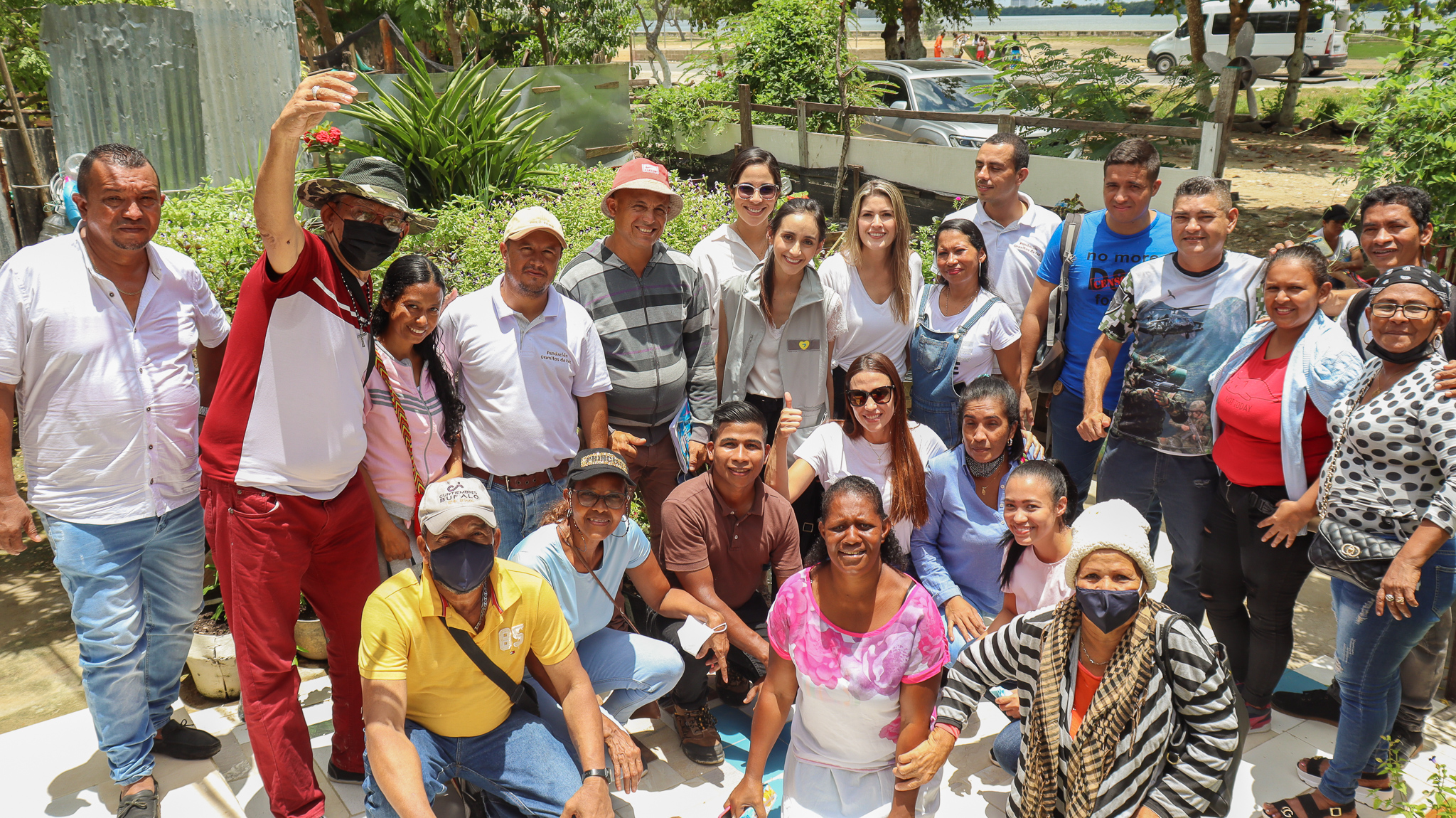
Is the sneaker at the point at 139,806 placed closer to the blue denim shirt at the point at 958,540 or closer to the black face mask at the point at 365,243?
the black face mask at the point at 365,243

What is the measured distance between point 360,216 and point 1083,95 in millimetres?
6890

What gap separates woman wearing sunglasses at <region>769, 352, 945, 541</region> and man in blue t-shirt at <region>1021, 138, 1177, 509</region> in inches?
27.1

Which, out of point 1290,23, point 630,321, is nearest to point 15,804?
point 630,321

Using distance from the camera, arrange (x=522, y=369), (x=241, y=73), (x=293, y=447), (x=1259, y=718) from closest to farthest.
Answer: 1. (x=293, y=447)
2. (x=522, y=369)
3. (x=1259, y=718)
4. (x=241, y=73)

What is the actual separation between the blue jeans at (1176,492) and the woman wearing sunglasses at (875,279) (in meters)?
1.01

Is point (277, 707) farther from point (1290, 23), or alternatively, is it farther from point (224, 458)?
point (1290, 23)

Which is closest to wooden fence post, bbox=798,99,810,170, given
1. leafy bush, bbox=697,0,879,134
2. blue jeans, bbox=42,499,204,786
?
leafy bush, bbox=697,0,879,134

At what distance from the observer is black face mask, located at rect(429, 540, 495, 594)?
2861 millimetres

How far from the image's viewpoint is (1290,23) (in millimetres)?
25688

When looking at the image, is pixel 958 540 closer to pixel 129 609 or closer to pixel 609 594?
pixel 609 594

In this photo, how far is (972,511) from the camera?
3955mm

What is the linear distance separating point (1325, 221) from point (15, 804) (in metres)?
6.67

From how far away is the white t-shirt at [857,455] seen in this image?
398 centimetres

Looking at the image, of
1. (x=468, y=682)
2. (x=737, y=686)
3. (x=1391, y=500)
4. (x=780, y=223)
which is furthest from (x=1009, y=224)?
(x=468, y=682)
